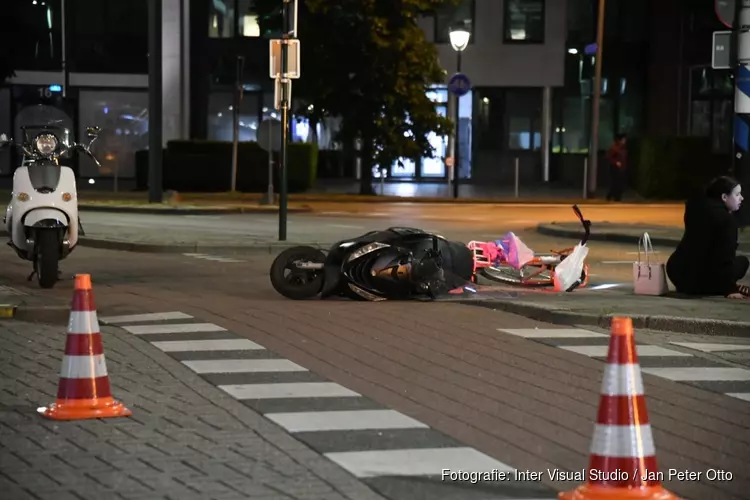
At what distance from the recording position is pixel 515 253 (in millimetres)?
14984

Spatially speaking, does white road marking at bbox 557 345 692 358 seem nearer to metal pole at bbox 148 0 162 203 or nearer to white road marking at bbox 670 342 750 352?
white road marking at bbox 670 342 750 352

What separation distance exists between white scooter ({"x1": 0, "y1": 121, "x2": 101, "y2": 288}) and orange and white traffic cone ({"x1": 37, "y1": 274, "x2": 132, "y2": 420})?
653 cm

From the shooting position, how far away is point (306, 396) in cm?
913

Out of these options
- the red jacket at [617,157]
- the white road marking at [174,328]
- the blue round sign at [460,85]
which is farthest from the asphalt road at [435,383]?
the red jacket at [617,157]

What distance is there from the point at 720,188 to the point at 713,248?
586 millimetres

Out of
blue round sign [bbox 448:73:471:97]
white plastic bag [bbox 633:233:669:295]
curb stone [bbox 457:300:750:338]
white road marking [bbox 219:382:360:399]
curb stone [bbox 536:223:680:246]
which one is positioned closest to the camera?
white road marking [bbox 219:382:360:399]

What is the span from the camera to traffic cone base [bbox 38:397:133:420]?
8.36 m

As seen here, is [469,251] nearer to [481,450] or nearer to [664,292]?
[664,292]

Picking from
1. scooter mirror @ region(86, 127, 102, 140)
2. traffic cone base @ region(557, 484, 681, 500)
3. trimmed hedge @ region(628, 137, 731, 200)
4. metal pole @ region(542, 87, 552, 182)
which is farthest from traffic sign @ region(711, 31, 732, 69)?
metal pole @ region(542, 87, 552, 182)

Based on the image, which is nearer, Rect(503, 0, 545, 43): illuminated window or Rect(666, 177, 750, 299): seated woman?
Rect(666, 177, 750, 299): seated woman

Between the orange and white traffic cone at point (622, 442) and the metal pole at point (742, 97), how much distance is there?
13427 mm

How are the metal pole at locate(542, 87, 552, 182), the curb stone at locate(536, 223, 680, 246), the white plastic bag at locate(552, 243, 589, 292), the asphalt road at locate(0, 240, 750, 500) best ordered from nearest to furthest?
the asphalt road at locate(0, 240, 750, 500), the white plastic bag at locate(552, 243, 589, 292), the curb stone at locate(536, 223, 680, 246), the metal pole at locate(542, 87, 552, 182)

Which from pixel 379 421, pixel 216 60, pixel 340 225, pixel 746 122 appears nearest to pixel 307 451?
pixel 379 421

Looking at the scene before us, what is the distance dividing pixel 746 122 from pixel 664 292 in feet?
21.2
